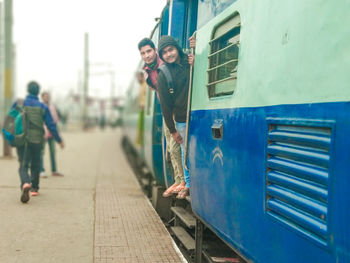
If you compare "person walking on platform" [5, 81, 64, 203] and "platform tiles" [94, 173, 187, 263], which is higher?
"person walking on platform" [5, 81, 64, 203]

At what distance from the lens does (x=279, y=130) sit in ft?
8.92

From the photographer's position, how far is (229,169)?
3.39 metres

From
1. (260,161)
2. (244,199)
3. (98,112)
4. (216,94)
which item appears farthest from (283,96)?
(98,112)

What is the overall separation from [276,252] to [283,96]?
0.84 m

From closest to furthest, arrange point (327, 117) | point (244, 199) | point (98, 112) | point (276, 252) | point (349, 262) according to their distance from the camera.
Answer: point (349, 262) → point (327, 117) → point (276, 252) → point (244, 199) → point (98, 112)

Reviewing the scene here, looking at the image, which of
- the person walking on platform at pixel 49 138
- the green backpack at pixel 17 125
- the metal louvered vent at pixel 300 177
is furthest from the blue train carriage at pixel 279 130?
the person walking on platform at pixel 49 138

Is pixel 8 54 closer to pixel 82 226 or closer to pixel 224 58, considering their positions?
pixel 82 226

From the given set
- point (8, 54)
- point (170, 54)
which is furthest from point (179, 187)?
point (8, 54)

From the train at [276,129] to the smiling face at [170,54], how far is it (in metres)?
0.68

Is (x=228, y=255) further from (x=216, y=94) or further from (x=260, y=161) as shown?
(x=260, y=161)

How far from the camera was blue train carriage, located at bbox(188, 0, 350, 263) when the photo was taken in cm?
217

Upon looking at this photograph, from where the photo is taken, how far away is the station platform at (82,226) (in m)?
4.59

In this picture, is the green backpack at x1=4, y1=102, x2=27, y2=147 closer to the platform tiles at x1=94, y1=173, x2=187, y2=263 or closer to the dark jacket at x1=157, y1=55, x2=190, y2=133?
the platform tiles at x1=94, y1=173, x2=187, y2=263

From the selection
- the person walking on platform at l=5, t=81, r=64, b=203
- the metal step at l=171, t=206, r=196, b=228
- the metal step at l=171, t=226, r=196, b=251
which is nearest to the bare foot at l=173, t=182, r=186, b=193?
the metal step at l=171, t=206, r=196, b=228
